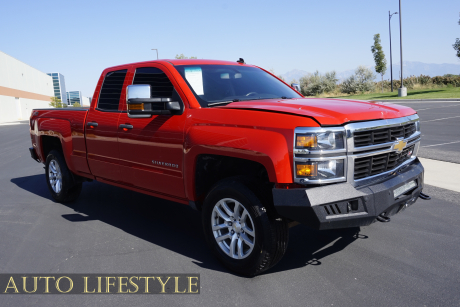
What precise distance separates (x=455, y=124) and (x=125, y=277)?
14.6 meters

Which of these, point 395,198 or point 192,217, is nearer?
point 395,198

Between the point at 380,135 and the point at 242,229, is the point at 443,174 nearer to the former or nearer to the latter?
the point at 380,135

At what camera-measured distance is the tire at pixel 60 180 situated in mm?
6246

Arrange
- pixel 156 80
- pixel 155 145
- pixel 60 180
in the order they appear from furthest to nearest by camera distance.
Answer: pixel 60 180
pixel 156 80
pixel 155 145

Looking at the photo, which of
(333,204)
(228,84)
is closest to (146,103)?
(228,84)

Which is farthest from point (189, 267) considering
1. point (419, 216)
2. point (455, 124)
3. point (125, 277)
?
point (455, 124)

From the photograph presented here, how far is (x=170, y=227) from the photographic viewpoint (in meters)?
5.18

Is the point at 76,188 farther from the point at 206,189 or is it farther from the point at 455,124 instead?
the point at 455,124

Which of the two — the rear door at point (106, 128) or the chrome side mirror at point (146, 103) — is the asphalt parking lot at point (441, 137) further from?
the rear door at point (106, 128)

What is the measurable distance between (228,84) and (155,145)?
1.08m

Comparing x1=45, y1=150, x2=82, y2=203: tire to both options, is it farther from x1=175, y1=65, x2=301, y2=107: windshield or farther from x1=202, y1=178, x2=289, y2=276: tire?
x1=202, y1=178, x2=289, y2=276: tire

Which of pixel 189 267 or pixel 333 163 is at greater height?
pixel 333 163

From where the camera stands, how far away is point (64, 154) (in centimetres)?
609

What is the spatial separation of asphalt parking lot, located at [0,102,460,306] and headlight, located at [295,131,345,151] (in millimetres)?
1215
